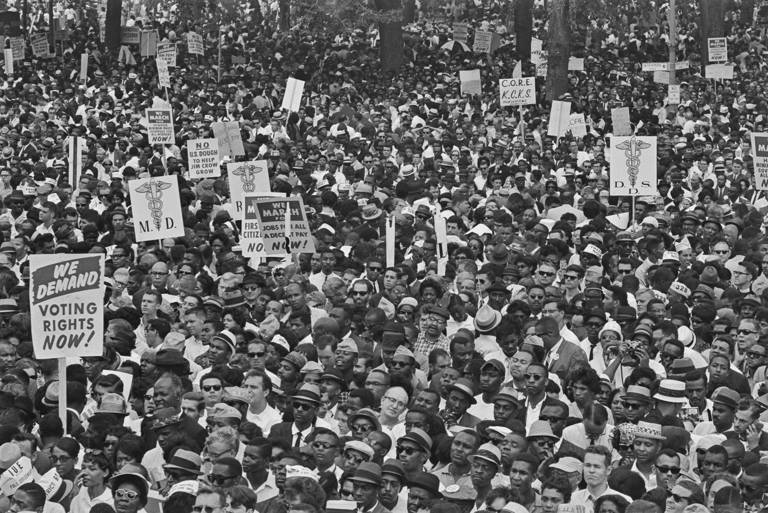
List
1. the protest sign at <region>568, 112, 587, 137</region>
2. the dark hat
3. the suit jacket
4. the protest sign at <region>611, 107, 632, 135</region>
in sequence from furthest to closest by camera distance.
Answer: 1. the protest sign at <region>568, 112, 587, 137</region>
2. the protest sign at <region>611, 107, 632, 135</region>
3. the suit jacket
4. the dark hat

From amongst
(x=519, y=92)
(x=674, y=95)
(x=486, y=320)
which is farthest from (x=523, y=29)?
(x=486, y=320)

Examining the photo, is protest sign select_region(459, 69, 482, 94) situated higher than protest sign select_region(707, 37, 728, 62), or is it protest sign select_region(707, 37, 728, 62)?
protest sign select_region(707, 37, 728, 62)

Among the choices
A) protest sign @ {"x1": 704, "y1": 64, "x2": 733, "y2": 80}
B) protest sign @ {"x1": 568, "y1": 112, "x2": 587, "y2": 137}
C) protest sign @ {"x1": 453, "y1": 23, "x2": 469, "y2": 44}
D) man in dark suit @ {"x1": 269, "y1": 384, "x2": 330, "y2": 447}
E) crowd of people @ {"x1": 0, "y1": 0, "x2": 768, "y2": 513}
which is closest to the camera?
crowd of people @ {"x1": 0, "y1": 0, "x2": 768, "y2": 513}

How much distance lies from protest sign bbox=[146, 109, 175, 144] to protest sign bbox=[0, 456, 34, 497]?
44.1 feet

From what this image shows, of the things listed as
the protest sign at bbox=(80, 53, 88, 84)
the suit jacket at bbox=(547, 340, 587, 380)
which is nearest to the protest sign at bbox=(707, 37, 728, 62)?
the protest sign at bbox=(80, 53, 88, 84)

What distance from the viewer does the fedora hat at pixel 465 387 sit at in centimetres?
1096

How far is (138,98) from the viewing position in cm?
3116

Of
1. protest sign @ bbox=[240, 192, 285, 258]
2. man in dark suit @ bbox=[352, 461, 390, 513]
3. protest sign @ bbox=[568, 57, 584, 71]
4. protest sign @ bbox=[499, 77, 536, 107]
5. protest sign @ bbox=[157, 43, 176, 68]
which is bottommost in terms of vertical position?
man in dark suit @ bbox=[352, 461, 390, 513]

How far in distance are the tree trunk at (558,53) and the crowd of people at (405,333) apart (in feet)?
13.1

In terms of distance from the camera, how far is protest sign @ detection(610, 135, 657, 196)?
18.5 metres

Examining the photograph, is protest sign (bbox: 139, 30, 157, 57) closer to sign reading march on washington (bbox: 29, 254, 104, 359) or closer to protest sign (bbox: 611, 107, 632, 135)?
protest sign (bbox: 611, 107, 632, 135)

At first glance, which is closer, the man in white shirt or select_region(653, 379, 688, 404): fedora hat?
the man in white shirt

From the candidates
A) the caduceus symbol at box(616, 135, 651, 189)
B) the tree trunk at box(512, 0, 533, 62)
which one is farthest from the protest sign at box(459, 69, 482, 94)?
the caduceus symbol at box(616, 135, 651, 189)

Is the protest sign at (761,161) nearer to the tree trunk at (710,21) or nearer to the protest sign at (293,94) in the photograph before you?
the protest sign at (293,94)
